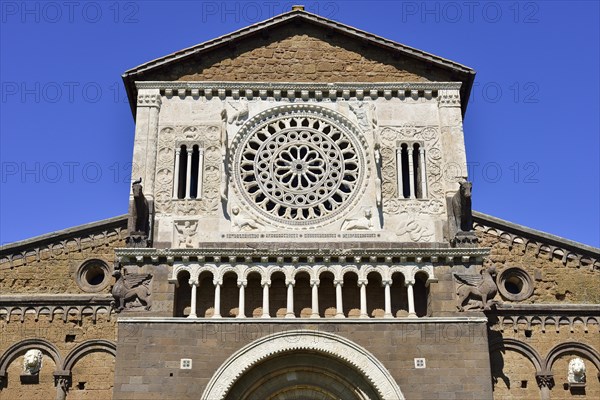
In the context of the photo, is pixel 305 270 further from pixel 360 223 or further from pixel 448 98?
pixel 448 98

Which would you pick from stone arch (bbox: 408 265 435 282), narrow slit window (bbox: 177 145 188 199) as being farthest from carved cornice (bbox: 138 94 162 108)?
stone arch (bbox: 408 265 435 282)

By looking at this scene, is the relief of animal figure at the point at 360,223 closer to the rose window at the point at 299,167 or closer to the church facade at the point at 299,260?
the church facade at the point at 299,260

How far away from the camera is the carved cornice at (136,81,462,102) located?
23.2 metres

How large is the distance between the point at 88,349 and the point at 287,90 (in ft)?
28.5

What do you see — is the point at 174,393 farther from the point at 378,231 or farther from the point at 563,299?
the point at 563,299

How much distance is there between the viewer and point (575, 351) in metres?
22.5

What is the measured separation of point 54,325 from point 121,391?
388cm

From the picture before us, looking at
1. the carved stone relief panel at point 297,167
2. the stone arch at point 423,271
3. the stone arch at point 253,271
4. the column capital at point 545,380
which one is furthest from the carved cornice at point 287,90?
the column capital at point 545,380

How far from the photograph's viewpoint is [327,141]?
22.9m

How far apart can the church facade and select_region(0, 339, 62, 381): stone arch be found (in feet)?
0.12

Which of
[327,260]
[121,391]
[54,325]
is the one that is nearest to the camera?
[121,391]

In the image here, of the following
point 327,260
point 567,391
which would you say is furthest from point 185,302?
point 567,391

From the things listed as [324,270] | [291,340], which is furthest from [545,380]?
[291,340]

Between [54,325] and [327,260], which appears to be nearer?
[327,260]
